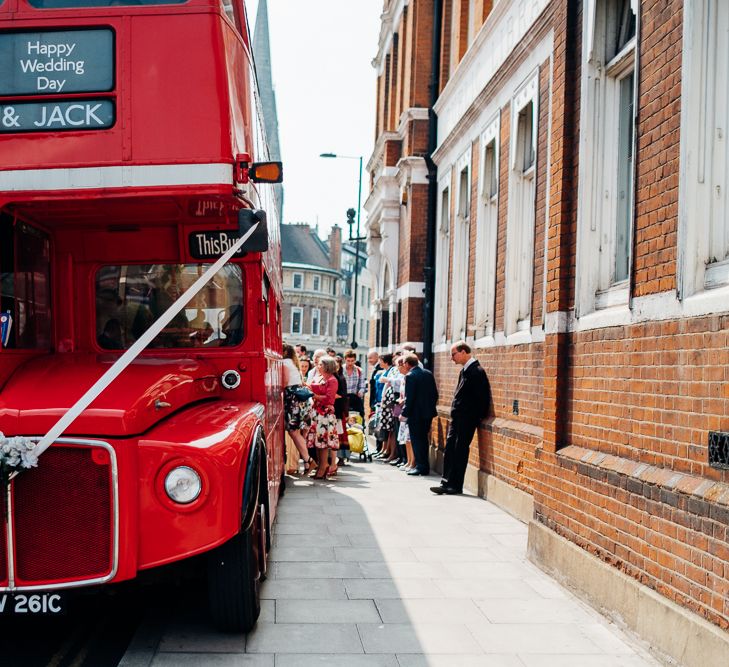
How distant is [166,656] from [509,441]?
6.01m

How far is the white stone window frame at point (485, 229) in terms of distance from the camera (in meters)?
12.9

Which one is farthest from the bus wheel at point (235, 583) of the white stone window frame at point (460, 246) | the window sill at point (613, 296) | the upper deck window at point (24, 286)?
the white stone window frame at point (460, 246)

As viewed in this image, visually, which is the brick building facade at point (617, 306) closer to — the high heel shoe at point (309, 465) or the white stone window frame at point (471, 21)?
the white stone window frame at point (471, 21)

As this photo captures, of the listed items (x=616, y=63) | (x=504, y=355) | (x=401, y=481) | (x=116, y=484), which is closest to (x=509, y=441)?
(x=504, y=355)

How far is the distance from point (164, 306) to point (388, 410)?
32.7 feet

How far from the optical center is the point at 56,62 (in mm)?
5379

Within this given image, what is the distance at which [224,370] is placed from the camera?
676 cm

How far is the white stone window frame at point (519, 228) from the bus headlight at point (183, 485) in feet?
21.2

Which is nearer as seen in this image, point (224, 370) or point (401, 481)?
point (224, 370)

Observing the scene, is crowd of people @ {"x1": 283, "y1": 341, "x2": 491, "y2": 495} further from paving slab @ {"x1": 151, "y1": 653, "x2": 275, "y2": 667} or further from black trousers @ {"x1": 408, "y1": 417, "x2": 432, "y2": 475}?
paving slab @ {"x1": 151, "y1": 653, "x2": 275, "y2": 667}

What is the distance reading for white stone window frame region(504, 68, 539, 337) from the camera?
11.0 metres

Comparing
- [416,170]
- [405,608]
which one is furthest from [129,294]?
[416,170]

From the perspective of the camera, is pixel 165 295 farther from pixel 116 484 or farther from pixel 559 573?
pixel 559 573

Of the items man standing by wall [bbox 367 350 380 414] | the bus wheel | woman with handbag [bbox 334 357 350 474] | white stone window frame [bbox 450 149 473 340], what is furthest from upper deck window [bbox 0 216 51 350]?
man standing by wall [bbox 367 350 380 414]
